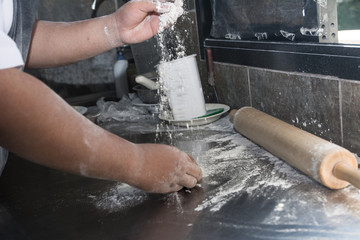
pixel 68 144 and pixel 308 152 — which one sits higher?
pixel 68 144

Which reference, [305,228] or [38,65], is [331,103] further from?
[38,65]

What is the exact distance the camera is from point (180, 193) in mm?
1105

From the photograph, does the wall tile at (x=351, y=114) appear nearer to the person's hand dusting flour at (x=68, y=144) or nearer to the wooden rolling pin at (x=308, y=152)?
the wooden rolling pin at (x=308, y=152)

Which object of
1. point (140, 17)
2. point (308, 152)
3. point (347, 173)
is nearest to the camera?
point (347, 173)

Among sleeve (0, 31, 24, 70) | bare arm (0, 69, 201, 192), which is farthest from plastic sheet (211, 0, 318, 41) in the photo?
sleeve (0, 31, 24, 70)

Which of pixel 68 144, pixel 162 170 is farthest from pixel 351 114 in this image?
pixel 68 144

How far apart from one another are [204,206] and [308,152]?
0.30 m

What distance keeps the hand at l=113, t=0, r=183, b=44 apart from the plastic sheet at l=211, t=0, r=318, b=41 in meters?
0.33

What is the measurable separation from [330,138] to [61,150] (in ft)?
2.94

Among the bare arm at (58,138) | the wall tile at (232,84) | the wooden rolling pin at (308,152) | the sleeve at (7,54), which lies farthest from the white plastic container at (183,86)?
the sleeve at (7,54)

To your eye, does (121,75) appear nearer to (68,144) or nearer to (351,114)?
(351,114)

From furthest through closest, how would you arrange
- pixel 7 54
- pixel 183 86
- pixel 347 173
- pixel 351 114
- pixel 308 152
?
pixel 183 86
pixel 351 114
pixel 308 152
pixel 347 173
pixel 7 54

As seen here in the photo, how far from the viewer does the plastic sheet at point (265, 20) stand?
132 cm

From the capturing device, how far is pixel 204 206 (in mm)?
1011
